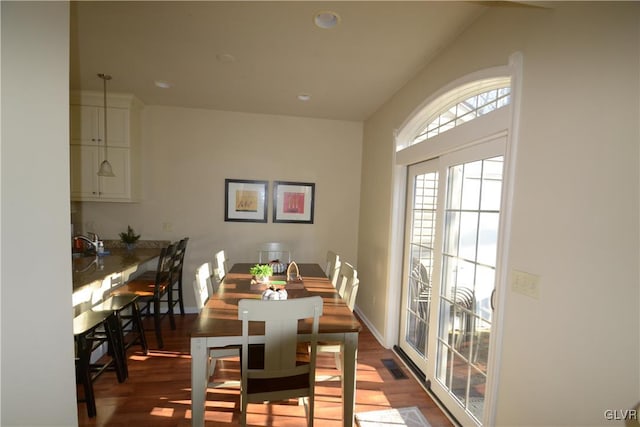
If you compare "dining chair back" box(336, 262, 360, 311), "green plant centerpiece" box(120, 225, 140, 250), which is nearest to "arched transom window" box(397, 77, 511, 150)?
"dining chair back" box(336, 262, 360, 311)

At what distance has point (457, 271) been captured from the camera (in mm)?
2059

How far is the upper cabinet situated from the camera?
3215mm

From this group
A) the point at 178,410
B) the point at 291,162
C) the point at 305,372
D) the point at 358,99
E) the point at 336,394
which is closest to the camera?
the point at 305,372

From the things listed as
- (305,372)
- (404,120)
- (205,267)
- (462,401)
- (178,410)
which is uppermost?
(404,120)

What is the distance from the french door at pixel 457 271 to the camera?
1754 mm

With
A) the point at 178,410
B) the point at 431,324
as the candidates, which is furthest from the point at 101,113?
the point at 431,324

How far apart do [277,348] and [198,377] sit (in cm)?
51

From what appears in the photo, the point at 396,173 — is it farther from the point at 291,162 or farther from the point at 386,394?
the point at 386,394

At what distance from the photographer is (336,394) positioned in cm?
224

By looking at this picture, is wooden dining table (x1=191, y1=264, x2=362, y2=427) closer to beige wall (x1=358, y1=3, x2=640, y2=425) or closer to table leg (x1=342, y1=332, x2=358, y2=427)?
table leg (x1=342, y1=332, x2=358, y2=427)

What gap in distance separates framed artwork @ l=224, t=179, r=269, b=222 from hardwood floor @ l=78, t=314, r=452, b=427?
1.79 m

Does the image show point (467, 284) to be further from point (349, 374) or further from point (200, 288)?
point (200, 288)

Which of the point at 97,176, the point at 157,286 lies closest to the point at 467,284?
the point at 157,286

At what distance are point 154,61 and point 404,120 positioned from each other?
2378 millimetres
